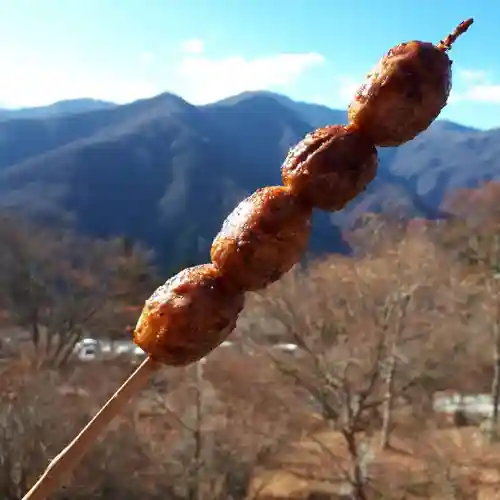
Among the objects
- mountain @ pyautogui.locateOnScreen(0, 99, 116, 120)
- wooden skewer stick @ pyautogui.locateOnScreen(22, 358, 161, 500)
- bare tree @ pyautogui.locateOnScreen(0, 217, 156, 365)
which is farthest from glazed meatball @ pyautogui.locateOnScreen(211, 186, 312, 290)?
mountain @ pyautogui.locateOnScreen(0, 99, 116, 120)

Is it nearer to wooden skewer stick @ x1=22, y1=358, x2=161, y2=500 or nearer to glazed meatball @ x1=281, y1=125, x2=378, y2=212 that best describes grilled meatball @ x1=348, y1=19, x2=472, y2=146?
glazed meatball @ x1=281, y1=125, x2=378, y2=212

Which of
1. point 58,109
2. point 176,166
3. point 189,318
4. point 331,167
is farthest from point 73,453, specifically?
point 58,109

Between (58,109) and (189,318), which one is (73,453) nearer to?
(189,318)

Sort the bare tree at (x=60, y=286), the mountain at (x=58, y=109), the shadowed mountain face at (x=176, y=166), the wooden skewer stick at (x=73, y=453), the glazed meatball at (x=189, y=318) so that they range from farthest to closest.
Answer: the mountain at (x=58, y=109)
the shadowed mountain face at (x=176, y=166)
the bare tree at (x=60, y=286)
the glazed meatball at (x=189, y=318)
the wooden skewer stick at (x=73, y=453)

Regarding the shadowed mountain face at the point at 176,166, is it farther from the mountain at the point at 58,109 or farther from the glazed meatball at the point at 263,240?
the glazed meatball at the point at 263,240

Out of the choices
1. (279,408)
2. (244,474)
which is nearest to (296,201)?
(244,474)

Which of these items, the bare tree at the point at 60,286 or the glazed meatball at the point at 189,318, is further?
the bare tree at the point at 60,286

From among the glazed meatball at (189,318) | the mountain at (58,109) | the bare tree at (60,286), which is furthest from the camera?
the mountain at (58,109)

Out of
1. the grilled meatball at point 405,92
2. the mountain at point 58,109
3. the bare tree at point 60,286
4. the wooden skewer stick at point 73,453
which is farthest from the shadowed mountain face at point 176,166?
the wooden skewer stick at point 73,453
